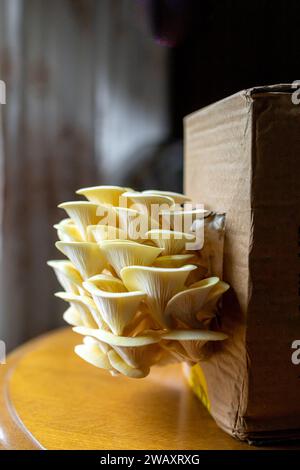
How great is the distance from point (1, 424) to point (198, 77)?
4.58ft

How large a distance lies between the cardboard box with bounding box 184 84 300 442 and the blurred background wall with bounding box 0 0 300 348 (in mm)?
690

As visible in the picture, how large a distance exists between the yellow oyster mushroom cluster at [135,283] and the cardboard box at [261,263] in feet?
0.13

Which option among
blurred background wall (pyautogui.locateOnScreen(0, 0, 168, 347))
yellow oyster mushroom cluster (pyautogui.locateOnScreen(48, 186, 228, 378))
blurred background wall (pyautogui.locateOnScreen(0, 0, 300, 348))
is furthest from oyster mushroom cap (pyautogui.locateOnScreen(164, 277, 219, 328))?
blurred background wall (pyautogui.locateOnScreen(0, 0, 168, 347))

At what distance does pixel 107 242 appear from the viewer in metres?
0.56

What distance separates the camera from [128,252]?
1.85ft

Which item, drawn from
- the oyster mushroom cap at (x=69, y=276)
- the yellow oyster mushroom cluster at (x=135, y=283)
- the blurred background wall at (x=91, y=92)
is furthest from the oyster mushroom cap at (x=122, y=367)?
the blurred background wall at (x=91, y=92)

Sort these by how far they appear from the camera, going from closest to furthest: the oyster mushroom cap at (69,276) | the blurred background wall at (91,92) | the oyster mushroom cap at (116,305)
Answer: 1. the oyster mushroom cap at (116,305)
2. the oyster mushroom cap at (69,276)
3. the blurred background wall at (91,92)

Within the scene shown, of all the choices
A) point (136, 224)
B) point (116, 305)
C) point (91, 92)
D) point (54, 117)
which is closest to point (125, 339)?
point (116, 305)

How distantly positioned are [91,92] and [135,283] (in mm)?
1189

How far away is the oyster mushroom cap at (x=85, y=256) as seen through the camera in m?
0.59

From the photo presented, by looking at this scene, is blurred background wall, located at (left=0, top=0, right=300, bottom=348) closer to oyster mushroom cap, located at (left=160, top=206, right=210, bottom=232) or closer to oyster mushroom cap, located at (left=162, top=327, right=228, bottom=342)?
oyster mushroom cap, located at (left=160, top=206, right=210, bottom=232)

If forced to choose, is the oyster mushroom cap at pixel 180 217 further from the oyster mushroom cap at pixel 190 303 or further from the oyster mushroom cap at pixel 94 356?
the oyster mushroom cap at pixel 94 356

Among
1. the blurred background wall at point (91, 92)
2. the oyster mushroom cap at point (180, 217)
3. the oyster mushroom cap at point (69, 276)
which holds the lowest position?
the oyster mushroom cap at point (69, 276)

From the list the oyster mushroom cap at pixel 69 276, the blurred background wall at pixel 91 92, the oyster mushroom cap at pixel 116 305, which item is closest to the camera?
the oyster mushroom cap at pixel 116 305
